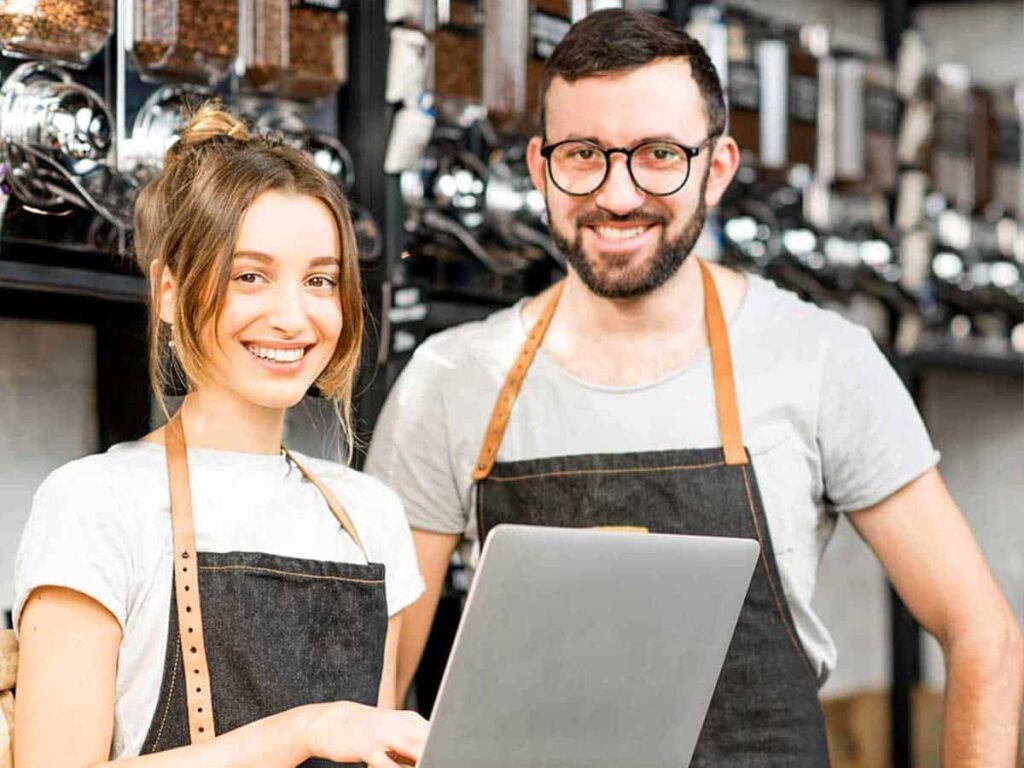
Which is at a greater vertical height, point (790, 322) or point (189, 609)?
point (790, 322)

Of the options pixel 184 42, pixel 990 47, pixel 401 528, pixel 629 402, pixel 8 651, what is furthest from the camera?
pixel 990 47

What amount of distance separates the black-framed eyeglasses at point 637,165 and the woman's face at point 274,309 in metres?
0.41

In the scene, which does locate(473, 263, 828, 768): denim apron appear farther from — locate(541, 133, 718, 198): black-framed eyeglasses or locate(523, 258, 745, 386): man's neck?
locate(541, 133, 718, 198): black-framed eyeglasses

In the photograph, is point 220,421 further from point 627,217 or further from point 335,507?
point 627,217

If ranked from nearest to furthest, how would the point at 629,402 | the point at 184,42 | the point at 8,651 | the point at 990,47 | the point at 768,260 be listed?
the point at 8,651 < the point at 184,42 < the point at 629,402 < the point at 768,260 < the point at 990,47

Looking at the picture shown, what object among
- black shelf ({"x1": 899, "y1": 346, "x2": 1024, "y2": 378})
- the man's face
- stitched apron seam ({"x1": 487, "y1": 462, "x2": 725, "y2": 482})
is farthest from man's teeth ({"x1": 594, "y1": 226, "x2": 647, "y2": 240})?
black shelf ({"x1": 899, "y1": 346, "x2": 1024, "y2": 378})

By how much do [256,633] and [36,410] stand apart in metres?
0.55

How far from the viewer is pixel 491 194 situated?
2.06m

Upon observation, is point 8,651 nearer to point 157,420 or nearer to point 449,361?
point 157,420

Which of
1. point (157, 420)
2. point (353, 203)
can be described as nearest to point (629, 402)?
point (353, 203)

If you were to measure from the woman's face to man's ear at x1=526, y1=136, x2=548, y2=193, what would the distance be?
446 mm

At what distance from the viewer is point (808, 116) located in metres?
2.71

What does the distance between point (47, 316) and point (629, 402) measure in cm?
62

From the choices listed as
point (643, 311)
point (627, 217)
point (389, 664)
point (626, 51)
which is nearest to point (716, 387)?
point (643, 311)
